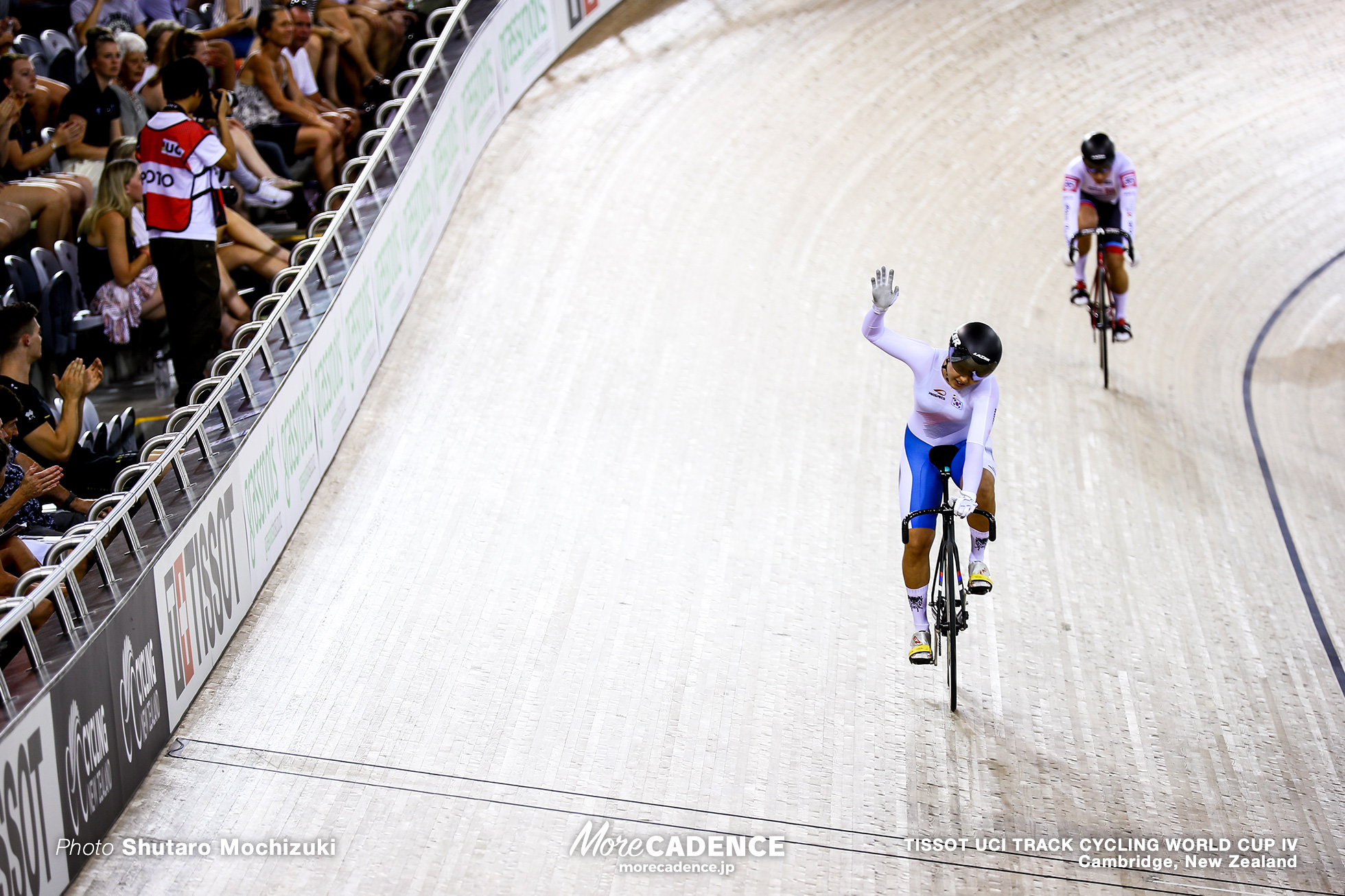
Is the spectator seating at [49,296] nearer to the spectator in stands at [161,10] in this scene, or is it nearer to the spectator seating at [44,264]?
the spectator seating at [44,264]

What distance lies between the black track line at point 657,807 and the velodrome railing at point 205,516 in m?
0.36

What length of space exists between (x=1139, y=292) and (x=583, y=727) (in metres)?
5.32

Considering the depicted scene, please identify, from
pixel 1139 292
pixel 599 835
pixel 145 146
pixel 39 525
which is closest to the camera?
pixel 599 835

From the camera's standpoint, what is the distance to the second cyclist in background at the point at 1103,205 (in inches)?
258

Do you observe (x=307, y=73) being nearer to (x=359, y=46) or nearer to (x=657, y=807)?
(x=359, y=46)

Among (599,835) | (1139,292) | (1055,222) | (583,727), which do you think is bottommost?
(599,835)

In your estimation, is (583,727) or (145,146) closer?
(583,727)

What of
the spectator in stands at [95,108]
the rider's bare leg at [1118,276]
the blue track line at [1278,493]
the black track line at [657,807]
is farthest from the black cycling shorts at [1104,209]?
the spectator in stands at [95,108]

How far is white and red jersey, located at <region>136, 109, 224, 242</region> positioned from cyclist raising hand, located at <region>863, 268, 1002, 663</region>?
2.93 metres

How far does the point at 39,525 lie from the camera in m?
4.07

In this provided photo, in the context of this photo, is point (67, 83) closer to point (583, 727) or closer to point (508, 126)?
point (508, 126)

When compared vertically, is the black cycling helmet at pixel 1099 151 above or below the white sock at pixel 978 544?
above

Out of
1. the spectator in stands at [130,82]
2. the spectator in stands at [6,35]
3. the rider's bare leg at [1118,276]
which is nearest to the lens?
the spectator in stands at [6,35]

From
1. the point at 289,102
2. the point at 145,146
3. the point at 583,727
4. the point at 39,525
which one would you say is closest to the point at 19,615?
the point at 39,525
